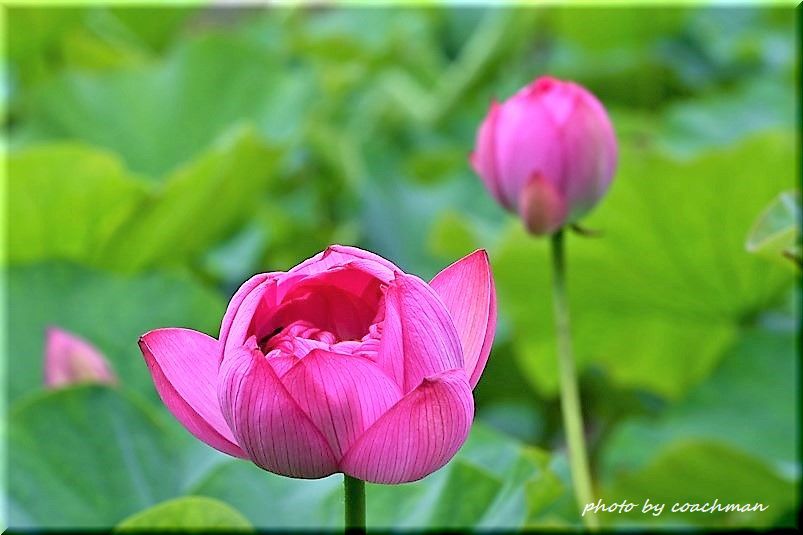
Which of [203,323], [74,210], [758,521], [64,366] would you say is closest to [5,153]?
[74,210]

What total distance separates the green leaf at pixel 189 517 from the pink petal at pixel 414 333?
8.3 inches

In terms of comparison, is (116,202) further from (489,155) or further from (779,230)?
(779,230)

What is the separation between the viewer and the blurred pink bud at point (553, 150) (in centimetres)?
56

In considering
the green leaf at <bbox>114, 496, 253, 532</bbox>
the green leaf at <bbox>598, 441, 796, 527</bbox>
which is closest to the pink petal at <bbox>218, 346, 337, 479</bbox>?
the green leaf at <bbox>114, 496, 253, 532</bbox>

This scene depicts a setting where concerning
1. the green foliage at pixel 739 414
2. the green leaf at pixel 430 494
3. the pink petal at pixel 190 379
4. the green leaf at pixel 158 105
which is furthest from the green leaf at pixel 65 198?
the pink petal at pixel 190 379

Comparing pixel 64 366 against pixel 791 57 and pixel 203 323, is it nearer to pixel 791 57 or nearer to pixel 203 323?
pixel 203 323

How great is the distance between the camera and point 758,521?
69 centimetres

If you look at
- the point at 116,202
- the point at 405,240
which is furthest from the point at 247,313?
the point at 405,240

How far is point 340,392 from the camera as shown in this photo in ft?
1.04

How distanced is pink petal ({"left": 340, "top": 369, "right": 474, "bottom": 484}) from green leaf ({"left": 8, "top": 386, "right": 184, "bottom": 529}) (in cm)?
36

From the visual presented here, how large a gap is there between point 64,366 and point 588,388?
2.13ft

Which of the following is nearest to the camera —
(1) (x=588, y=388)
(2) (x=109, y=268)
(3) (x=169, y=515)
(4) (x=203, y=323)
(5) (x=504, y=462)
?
(3) (x=169, y=515)

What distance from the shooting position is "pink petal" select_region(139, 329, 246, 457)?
1.12ft

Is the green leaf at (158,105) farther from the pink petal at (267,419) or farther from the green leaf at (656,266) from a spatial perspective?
the pink petal at (267,419)
